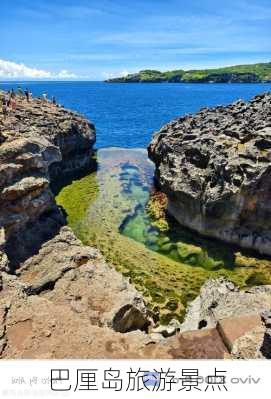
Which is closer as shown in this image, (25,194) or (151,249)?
(25,194)

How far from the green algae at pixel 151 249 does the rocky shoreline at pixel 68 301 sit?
18.1 ft

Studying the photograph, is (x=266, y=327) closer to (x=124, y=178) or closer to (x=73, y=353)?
(x=73, y=353)

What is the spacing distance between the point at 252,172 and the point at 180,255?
9.05 metres

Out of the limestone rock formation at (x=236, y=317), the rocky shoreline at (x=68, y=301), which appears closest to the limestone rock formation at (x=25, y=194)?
the rocky shoreline at (x=68, y=301)

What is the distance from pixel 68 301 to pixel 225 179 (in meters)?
20.4

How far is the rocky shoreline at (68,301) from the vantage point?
1388 cm

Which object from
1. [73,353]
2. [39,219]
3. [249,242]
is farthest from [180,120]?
[73,353]

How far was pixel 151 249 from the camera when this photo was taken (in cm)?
3716

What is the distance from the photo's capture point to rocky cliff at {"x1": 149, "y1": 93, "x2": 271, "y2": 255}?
1410 inches

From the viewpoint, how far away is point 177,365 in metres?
10.3

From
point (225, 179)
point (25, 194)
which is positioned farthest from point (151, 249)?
point (25, 194)

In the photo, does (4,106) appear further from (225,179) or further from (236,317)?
(236,317)

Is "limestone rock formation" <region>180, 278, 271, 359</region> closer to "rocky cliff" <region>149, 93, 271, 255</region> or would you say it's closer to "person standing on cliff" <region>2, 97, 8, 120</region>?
"rocky cliff" <region>149, 93, 271, 255</region>

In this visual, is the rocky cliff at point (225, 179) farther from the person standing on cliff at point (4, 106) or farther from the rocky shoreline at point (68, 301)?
the person standing on cliff at point (4, 106)
